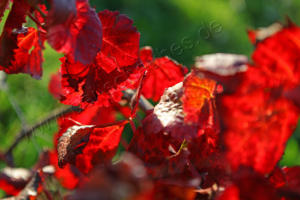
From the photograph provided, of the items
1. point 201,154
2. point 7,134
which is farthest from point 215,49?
point 201,154

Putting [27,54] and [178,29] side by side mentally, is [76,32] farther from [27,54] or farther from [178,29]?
[178,29]

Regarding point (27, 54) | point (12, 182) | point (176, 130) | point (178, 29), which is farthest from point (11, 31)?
A: point (178, 29)

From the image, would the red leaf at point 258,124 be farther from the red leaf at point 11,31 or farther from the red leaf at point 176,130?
the red leaf at point 11,31

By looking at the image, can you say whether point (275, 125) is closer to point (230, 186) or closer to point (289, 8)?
point (230, 186)

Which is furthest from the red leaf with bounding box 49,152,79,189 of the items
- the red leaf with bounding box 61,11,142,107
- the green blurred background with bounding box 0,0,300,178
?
the green blurred background with bounding box 0,0,300,178

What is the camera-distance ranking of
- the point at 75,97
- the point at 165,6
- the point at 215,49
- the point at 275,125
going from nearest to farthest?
the point at 275,125, the point at 75,97, the point at 215,49, the point at 165,6

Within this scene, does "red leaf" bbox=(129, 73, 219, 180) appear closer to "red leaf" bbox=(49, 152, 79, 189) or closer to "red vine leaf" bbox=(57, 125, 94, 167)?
"red vine leaf" bbox=(57, 125, 94, 167)
